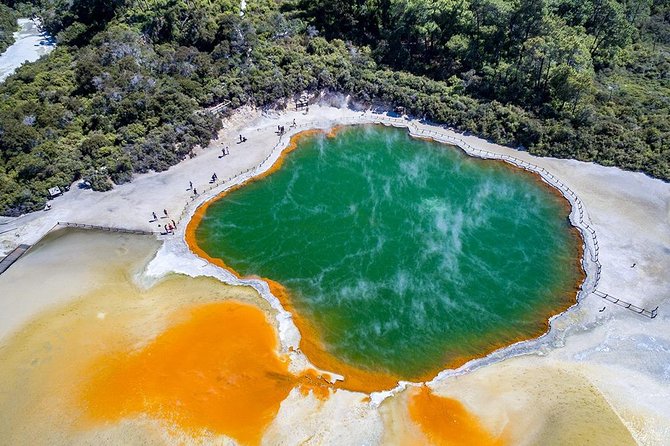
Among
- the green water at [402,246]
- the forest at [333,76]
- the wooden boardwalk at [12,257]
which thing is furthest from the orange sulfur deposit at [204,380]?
the forest at [333,76]

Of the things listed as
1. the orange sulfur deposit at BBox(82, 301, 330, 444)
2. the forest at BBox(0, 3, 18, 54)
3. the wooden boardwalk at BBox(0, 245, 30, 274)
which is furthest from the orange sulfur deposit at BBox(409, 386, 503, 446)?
the forest at BBox(0, 3, 18, 54)

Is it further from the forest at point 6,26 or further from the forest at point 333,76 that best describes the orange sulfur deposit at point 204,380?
the forest at point 6,26

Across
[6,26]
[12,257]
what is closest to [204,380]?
[12,257]

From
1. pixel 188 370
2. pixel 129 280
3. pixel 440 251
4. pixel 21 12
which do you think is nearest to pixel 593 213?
pixel 440 251

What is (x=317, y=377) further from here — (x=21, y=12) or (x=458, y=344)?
(x=21, y=12)

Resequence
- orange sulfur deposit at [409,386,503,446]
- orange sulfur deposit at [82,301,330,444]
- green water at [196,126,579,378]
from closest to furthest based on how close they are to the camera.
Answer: orange sulfur deposit at [409,386,503,446] < orange sulfur deposit at [82,301,330,444] < green water at [196,126,579,378]

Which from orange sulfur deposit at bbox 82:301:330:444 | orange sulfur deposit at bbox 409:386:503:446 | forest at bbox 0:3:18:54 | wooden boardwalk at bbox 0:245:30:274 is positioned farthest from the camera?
forest at bbox 0:3:18:54

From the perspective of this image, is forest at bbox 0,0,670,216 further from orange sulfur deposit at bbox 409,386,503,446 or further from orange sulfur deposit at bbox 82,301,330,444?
orange sulfur deposit at bbox 409,386,503,446
